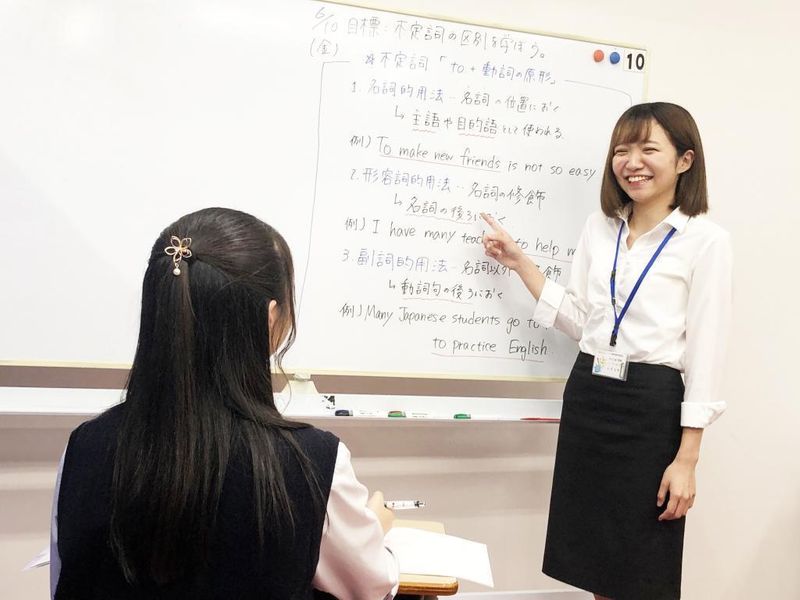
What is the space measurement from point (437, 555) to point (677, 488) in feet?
2.61

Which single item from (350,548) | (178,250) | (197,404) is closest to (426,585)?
(350,548)

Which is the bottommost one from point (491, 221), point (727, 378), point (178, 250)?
point (727, 378)

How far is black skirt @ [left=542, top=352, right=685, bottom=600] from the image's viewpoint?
6.27ft

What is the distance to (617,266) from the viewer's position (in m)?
2.04

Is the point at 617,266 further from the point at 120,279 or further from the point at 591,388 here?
the point at 120,279

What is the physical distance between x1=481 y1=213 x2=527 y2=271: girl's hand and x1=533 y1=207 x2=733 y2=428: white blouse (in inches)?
9.4

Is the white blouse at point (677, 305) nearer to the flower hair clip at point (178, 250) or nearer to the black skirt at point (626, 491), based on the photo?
the black skirt at point (626, 491)

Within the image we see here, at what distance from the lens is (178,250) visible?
1001 millimetres

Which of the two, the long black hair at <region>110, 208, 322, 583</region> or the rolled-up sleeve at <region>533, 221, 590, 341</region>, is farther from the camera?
the rolled-up sleeve at <region>533, 221, 590, 341</region>

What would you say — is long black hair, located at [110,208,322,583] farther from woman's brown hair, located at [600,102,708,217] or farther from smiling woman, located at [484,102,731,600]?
woman's brown hair, located at [600,102,708,217]

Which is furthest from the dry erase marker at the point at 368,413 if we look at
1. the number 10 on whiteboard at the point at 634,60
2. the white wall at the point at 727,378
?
the number 10 on whiteboard at the point at 634,60

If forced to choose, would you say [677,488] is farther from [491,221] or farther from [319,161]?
[319,161]

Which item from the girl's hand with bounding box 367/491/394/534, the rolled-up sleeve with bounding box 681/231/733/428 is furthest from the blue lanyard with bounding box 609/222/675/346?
the girl's hand with bounding box 367/491/394/534

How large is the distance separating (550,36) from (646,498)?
1.39 metres
